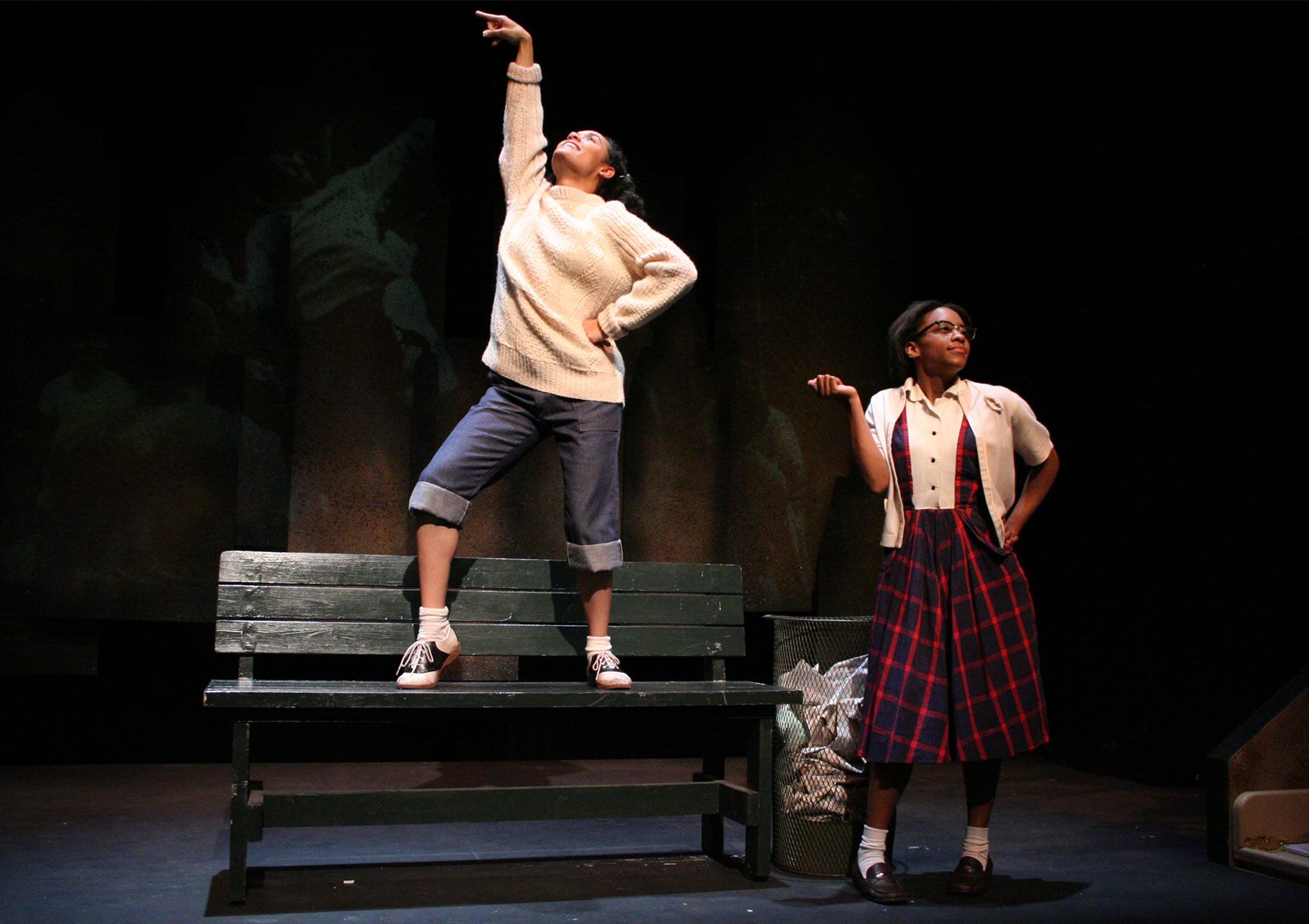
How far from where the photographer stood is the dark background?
4195 mm

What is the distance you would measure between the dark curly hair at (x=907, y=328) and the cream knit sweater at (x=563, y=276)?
58cm

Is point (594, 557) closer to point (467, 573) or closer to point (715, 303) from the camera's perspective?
point (467, 573)

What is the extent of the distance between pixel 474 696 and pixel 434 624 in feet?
0.97

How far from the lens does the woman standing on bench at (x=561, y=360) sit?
9.21 feet

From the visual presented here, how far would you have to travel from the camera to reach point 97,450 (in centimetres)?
427

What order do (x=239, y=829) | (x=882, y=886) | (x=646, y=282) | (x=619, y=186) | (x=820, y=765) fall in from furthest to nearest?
1. (x=619, y=186)
2. (x=820, y=765)
3. (x=646, y=282)
4. (x=882, y=886)
5. (x=239, y=829)

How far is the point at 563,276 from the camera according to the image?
9.45 feet

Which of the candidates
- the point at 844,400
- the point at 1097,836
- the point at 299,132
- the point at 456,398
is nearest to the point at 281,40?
the point at 299,132

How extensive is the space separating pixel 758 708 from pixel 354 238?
268cm

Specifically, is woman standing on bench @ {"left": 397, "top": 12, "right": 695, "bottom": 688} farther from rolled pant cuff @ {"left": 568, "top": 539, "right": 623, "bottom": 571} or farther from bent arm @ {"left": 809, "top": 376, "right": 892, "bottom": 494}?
bent arm @ {"left": 809, "top": 376, "right": 892, "bottom": 494}

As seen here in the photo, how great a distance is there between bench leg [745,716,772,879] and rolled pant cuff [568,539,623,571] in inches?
22.3

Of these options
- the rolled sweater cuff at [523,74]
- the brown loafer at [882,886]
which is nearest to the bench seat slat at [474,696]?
Answer: the brown loafer at [882,886]

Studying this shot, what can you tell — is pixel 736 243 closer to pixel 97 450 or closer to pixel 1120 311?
pixel 1120 311

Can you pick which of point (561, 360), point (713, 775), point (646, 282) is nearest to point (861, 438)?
point (646, 282)
